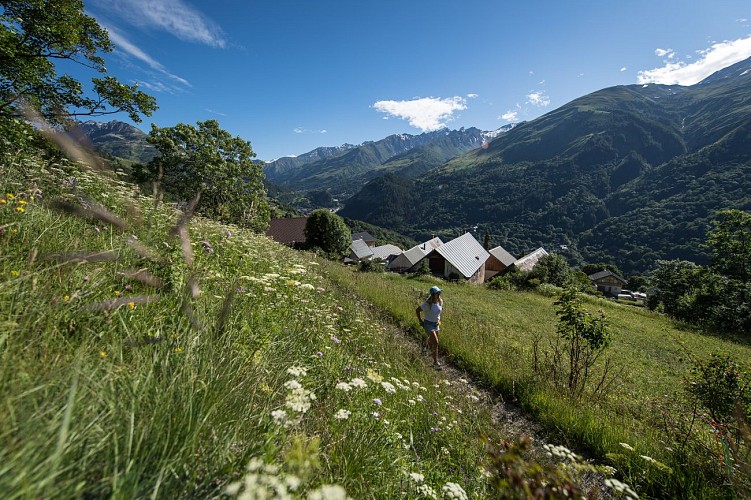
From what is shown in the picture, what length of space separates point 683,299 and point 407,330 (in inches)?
1377

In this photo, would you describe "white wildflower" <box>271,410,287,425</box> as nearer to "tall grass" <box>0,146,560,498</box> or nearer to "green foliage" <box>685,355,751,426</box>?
"tall grass" <box>0,146,560,498</box>

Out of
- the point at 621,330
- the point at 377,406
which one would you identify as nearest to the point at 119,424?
the point at 377,406

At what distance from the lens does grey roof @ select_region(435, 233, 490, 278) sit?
4947 centimetres

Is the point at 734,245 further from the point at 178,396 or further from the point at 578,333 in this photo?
the point at 178,396

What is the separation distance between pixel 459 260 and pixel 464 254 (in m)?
3.10

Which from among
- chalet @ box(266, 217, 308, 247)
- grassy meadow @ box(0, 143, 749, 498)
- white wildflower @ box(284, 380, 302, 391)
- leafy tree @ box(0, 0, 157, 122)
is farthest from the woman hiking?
chalet @ box(266, 217, 308, 247)

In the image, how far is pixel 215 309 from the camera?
313 cm

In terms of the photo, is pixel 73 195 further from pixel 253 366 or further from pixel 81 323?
pixel 253 366

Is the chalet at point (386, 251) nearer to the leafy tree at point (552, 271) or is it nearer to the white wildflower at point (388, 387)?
the leafy tree at point (552, 271)

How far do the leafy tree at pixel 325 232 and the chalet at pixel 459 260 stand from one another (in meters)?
16.7

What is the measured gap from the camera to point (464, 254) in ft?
174

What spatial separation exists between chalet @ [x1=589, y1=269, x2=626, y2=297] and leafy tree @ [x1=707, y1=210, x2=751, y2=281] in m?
89.4

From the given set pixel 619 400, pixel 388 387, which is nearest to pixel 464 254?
pixel 619 400

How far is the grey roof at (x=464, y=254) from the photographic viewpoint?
4947 cm
